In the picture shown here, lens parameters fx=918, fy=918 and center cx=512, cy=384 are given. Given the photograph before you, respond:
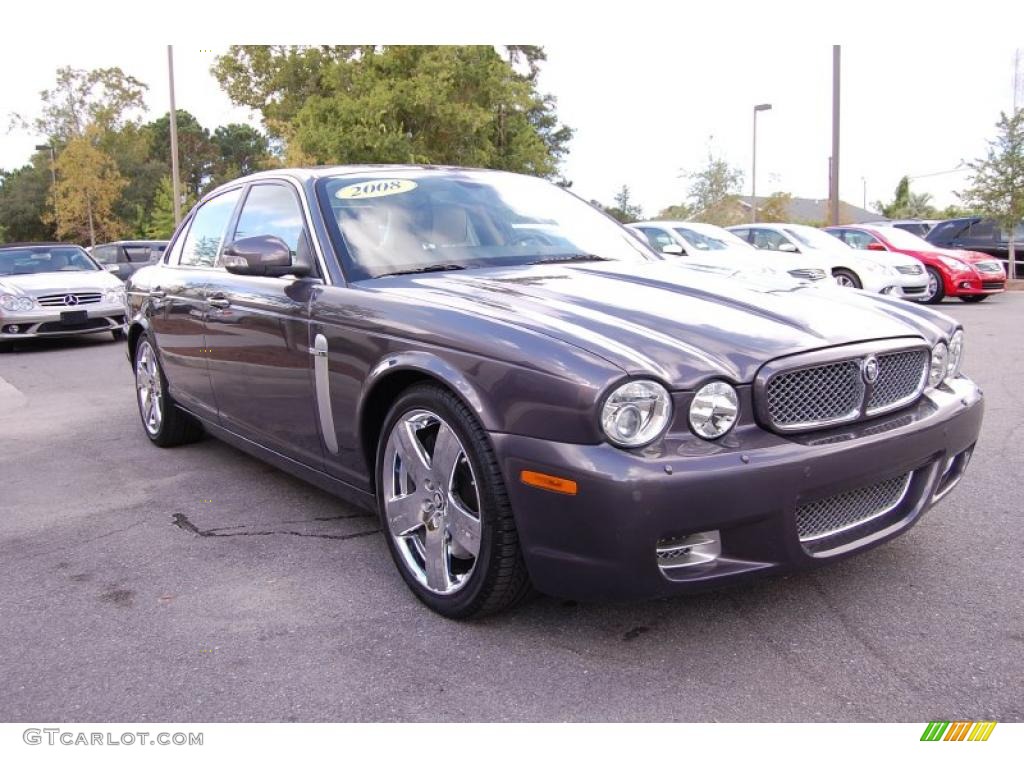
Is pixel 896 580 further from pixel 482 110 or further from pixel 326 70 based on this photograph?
pixel 326 70

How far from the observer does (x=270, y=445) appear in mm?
4066

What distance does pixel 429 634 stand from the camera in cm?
292

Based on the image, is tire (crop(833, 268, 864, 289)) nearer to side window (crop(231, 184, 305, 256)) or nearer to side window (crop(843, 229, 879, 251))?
side window (crop(843, 229, 879, 251))

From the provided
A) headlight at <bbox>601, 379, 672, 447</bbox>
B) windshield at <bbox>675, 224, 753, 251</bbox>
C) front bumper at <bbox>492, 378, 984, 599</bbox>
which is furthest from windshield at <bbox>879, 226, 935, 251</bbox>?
headlight at <bbox>601, 379, 672, 447</bbox>

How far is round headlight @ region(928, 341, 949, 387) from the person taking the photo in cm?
323

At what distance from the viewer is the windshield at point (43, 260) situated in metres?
12.2

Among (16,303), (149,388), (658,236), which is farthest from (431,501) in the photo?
(658,236)

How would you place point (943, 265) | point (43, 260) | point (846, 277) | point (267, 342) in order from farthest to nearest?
point (943, 265), point (846, 277), point (43, 260), point (267, 342)

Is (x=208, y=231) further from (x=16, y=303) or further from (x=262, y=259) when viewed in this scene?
(x=16, y=303)

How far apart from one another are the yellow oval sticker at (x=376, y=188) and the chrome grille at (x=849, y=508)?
2193 mm

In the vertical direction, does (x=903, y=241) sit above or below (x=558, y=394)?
above
